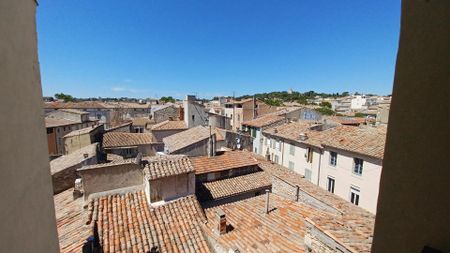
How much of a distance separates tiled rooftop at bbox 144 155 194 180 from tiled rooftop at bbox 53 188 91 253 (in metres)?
2.95

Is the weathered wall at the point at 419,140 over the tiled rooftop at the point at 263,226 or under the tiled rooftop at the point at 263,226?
over

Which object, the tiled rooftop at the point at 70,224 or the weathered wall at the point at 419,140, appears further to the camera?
the tiled rooftop at the point at 70,224

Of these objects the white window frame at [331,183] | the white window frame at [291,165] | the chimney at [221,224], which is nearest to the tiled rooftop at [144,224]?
the chimney at [221,224]

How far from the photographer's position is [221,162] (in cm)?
1589

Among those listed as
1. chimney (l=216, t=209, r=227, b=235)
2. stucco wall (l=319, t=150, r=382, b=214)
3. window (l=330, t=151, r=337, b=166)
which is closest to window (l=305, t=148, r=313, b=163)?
stucco wall (l=319, t=150, r=382, b=214)

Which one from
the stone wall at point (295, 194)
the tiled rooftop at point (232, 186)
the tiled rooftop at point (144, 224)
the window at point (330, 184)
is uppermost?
the tiled rooftop at point (144, 224)

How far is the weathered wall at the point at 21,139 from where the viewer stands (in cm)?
153

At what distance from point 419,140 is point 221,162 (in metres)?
15.0

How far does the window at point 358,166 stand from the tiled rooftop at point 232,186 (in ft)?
21.3

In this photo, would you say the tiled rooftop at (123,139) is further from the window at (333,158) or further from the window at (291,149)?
the window at (333,158)

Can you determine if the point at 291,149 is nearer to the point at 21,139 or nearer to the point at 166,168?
the point at 166,168

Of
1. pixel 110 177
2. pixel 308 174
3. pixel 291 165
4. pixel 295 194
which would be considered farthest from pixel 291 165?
pixel 110 177

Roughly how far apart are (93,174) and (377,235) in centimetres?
1055

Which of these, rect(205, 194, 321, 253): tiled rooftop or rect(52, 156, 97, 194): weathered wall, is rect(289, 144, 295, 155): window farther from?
rect(52, 156, 97, 194): weathered wall
